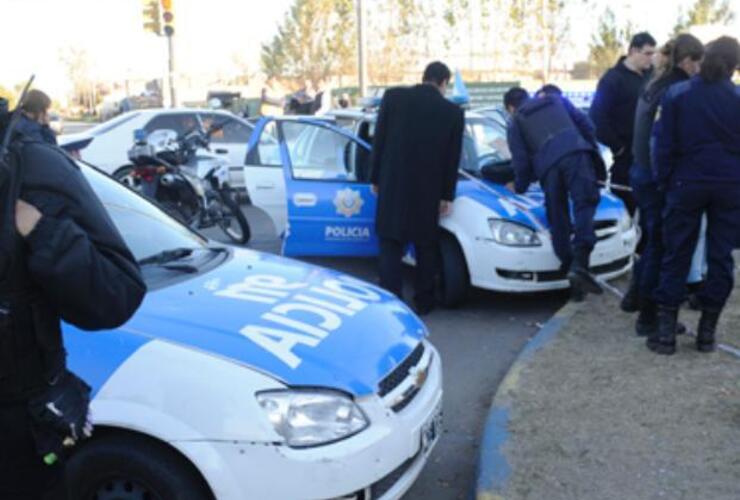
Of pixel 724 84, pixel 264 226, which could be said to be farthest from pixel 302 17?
pixel 724 84

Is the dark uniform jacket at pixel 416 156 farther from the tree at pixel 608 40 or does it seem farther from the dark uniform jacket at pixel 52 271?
the tree at pixel 608 40

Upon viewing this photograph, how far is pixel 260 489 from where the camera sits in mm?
2621

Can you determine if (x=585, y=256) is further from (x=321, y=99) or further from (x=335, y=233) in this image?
(x=321, y=99)

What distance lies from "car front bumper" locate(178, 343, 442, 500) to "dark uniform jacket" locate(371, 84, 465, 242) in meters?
3.16

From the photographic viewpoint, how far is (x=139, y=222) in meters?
3.82

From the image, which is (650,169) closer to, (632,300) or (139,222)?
(632,300)

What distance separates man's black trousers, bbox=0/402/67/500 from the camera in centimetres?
191

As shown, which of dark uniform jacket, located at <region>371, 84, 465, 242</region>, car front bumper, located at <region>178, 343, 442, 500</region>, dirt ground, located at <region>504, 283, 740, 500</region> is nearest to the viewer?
car front bumper, located at <region>178, 343, 442, 500</region>

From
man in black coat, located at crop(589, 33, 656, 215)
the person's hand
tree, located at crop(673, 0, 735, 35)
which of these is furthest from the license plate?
tree, located at crop(673, 0, 735, 35)

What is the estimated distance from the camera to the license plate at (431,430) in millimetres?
3141

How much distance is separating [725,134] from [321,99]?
41.6 ft

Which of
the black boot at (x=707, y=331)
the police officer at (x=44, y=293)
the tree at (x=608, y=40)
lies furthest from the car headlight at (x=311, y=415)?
the tree at (x=608, y=40)

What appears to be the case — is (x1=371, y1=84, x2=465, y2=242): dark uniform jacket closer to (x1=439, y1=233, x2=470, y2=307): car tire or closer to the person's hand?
(x1=439, y1=233, x2=470, y2=307): car tire

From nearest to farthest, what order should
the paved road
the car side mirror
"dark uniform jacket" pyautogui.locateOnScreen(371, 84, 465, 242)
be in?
the paved road
"dark uniform jacket" pyautogui.locateOnScreen(371, 84, 465, 242)
the car side mirror
